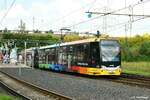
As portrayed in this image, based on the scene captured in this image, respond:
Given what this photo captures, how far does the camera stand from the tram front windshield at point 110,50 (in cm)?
3644

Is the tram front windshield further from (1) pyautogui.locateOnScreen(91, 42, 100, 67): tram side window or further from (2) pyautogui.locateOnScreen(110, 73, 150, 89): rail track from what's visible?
(2) pyautogui.locateOnScreen(110, 73, 150, 89): rail track

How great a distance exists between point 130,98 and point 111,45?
16734 millimetres

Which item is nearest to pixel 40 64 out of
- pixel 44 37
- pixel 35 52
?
pixel 35 52

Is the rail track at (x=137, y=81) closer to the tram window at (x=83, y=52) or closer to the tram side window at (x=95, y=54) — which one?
the tram side window at (x=95, y=54)

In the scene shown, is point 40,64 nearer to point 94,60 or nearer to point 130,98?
point 94,60

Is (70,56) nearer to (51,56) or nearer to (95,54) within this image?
(95,54)

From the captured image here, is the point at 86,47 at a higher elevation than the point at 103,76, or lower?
higher

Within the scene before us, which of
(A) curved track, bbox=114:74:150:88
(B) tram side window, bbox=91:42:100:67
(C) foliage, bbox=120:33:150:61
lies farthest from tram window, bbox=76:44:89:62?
(C) foliage, bbox=120:33:150:61

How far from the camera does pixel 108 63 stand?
1428 inches

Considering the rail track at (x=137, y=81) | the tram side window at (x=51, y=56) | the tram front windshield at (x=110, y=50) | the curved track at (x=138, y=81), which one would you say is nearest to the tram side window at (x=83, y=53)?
the tram front windshield at (x=110, y=50)

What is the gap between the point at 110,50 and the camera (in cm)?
3672

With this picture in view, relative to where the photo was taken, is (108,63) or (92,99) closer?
(92,99)

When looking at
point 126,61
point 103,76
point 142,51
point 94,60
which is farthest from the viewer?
point 142,51

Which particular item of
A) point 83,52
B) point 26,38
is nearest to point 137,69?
point 83,52
